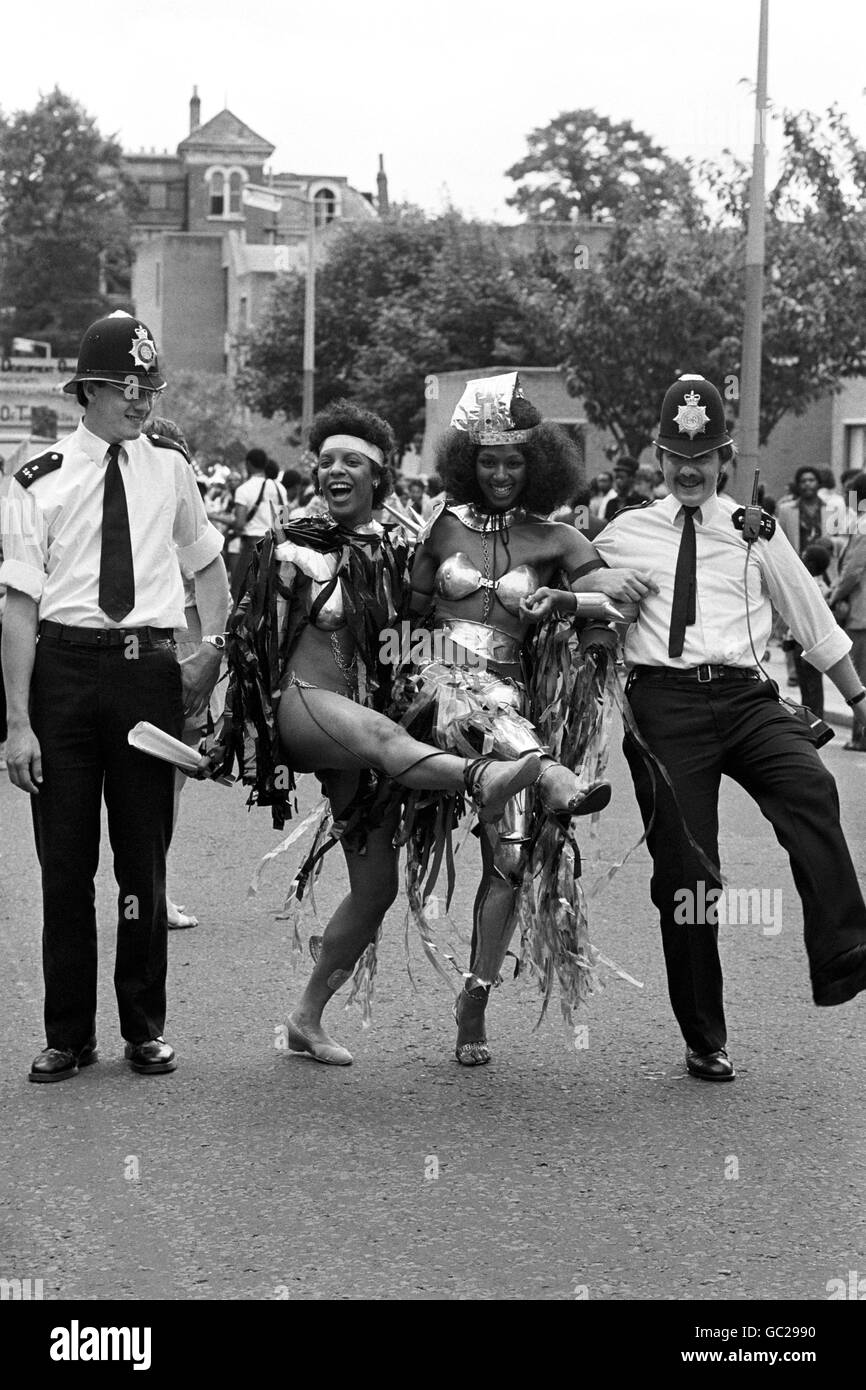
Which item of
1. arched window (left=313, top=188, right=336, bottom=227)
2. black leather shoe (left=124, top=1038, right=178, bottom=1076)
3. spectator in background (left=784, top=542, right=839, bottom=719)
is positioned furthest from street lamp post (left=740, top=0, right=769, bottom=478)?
arched window (left=313, top=188, right=336, bottom=227)

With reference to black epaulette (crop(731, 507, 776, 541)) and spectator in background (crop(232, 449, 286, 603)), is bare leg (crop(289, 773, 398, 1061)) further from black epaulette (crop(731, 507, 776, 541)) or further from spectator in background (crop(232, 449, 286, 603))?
spectator in background (crop(232, 449, 286, 603))

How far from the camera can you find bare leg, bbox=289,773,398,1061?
18.8ft

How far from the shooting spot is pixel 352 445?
5.66m

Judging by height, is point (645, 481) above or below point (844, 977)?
above

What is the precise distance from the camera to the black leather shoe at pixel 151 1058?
18.3 ft

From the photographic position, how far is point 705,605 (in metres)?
5.70

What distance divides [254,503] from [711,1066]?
13948mm

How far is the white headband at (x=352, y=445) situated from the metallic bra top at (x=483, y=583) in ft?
1.27

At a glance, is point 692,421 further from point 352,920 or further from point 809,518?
point 809,518

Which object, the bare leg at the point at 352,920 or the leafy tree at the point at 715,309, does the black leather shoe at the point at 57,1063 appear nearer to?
the bare leg at the point at 352,920

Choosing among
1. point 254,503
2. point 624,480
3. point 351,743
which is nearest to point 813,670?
point 624,480

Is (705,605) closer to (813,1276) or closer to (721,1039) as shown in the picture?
(721,1039)

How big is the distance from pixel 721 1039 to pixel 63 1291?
2.32m
